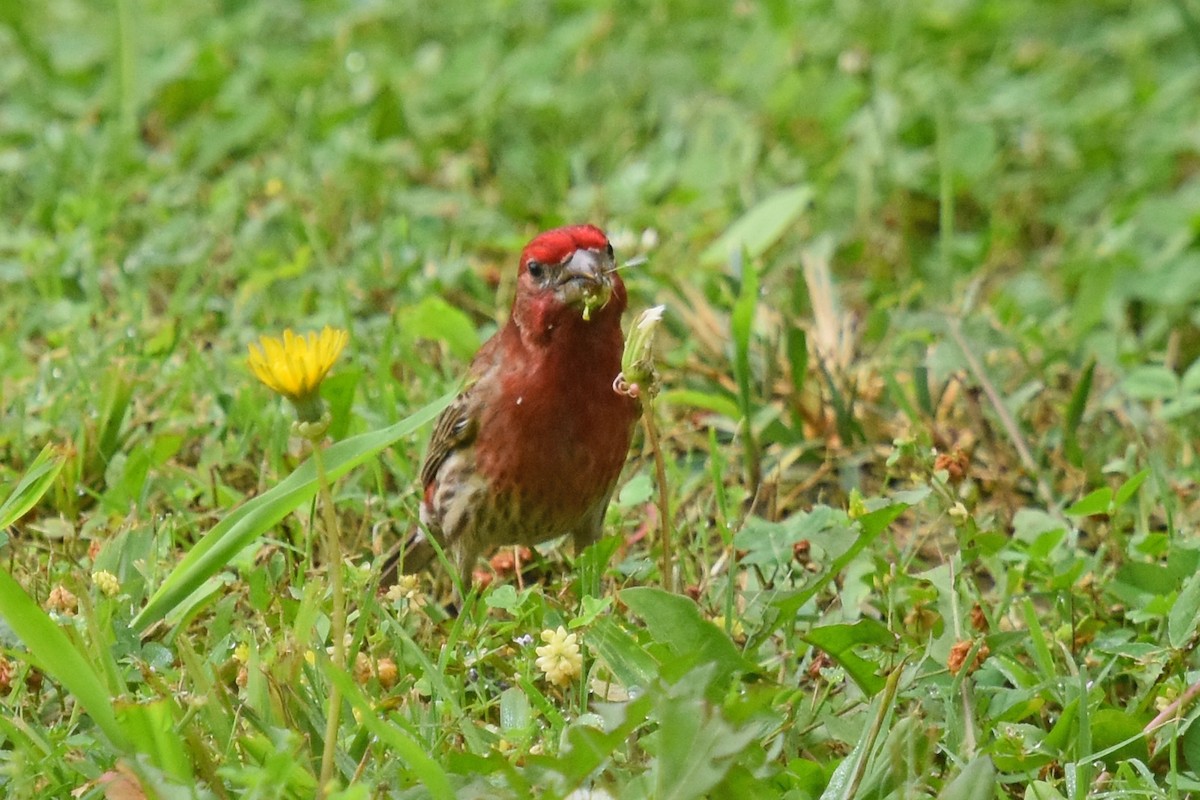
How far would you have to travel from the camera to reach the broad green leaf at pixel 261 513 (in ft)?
9.75

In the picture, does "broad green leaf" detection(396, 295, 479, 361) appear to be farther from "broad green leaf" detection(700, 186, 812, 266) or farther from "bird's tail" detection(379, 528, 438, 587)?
"broad green leaf" detection(700, 186, 812, 266)

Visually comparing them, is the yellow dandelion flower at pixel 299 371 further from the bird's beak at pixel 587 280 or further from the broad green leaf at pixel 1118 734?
the broad green leaf at pixel 1118 734

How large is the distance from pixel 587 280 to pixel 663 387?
1.22 metres

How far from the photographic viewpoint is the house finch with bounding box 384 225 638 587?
362 cm

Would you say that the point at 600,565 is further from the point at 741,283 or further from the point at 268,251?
the point at 268,251

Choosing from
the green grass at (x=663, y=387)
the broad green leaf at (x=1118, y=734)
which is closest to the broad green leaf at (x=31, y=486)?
the green grass at (x=663, y=387)

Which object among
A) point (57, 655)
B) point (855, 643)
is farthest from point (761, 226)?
point (57, 655)

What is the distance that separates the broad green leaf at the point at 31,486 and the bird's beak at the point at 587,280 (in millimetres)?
1092

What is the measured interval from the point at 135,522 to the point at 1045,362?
2.51 m

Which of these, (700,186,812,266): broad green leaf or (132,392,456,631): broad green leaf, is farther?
(700,186,812,266): broad green leaf

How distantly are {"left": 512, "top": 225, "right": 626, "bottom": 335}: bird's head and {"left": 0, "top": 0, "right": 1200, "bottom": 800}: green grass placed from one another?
456mm

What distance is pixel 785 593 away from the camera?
3188 millimetres

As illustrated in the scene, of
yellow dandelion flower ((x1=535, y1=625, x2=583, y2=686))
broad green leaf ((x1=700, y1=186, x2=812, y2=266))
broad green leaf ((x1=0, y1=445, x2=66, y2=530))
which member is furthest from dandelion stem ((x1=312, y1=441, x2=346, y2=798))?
broad green leaf ((x1=700, y1=186, x2=812, y2=266))

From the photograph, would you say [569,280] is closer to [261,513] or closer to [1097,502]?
[261,513]
